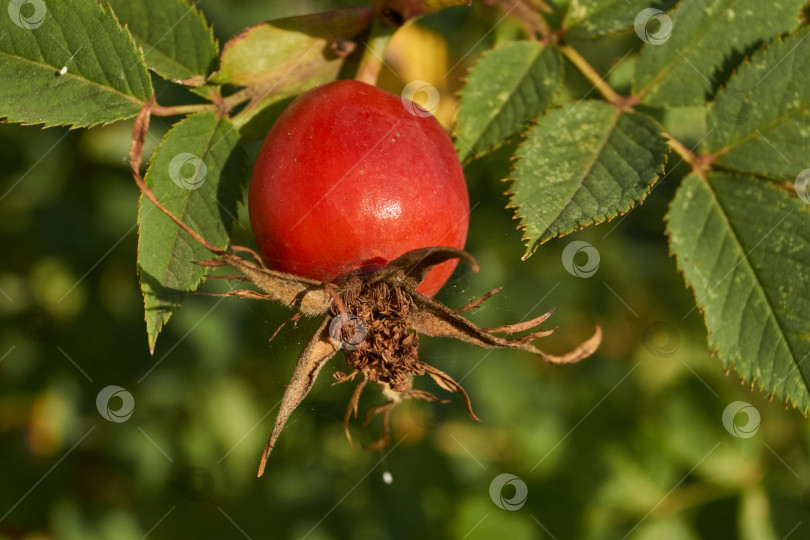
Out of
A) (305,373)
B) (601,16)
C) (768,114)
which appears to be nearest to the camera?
(305,373)

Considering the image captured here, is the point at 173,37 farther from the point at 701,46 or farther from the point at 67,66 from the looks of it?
the point at 701,46

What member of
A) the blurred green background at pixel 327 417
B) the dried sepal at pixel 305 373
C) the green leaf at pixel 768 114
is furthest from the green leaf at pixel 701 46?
the dried sepal at pixel 305 373

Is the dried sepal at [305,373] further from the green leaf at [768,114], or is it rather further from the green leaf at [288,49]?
the green leaf at [768,114]

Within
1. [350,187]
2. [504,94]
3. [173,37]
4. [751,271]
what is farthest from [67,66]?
[751,271]

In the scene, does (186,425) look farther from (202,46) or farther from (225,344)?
(202,46)

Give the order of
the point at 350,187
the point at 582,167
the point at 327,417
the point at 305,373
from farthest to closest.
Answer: the point at 327,417 → the point at 582,167 → the point at 305,373 → the point at 350,187

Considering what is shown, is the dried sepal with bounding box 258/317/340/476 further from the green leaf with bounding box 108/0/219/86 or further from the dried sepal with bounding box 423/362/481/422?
the green leaf with bounding box 108/0/219/86

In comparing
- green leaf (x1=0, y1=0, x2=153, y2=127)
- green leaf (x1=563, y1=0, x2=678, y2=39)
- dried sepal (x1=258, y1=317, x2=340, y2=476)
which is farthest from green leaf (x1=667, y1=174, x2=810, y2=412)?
green leaf (x1=0, y1=0, x2=153, y2=127)

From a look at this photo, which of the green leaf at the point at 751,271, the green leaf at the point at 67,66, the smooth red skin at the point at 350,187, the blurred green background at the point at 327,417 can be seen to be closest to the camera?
the smooth red skin at the point at 350,187

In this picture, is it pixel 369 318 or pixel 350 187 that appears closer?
pixel 350 187
